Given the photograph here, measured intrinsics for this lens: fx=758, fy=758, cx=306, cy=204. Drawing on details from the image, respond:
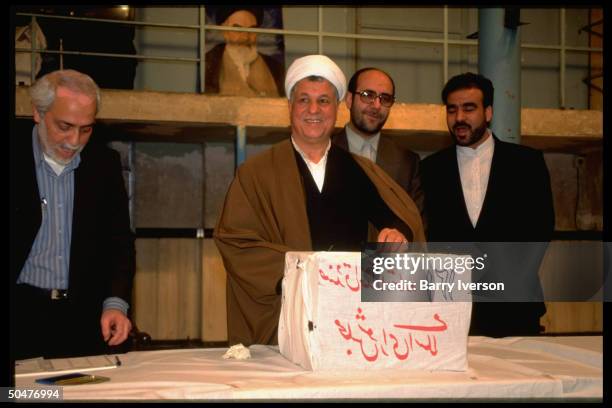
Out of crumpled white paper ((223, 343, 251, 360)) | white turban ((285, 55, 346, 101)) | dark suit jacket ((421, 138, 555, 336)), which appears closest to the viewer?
crumpled white paper ((223, 343, 251, 360))

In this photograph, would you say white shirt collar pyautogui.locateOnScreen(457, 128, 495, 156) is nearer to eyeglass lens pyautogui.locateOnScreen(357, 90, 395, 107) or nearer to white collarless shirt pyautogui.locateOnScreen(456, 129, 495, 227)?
white collarless shirt pyautogui.locateOnScreen(456, 129, 495, 227)

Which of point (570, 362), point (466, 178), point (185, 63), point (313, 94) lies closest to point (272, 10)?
point (185, 63)

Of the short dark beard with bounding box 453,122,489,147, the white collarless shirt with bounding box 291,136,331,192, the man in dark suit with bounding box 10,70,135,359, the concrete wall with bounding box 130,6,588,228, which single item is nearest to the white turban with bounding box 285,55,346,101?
the white collarless shirt with bounding box 291,136,331,192

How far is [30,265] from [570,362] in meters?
1.64

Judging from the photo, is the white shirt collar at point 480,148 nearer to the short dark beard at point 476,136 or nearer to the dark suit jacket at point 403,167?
the short dark beard at point 476,136

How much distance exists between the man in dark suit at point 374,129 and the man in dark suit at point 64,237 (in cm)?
151

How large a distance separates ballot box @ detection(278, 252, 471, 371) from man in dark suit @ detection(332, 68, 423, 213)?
1.78 metres

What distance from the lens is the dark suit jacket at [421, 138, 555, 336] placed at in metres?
3.36

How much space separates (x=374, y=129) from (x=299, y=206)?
1321 millimetres

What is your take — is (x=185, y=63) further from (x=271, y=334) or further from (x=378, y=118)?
(x=271, y=334)

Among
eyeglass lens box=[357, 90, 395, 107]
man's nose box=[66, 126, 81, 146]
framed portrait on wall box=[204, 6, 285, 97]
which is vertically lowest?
man's nose box=[66, 126, 81, 146]

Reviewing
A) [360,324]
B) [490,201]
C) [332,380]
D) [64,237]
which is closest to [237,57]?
[490,201]

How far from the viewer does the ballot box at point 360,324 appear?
1754 mm

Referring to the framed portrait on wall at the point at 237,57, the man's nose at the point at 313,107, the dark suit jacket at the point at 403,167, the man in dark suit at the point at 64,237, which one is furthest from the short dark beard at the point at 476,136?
the framed portrait on wall at the point at 237,57
